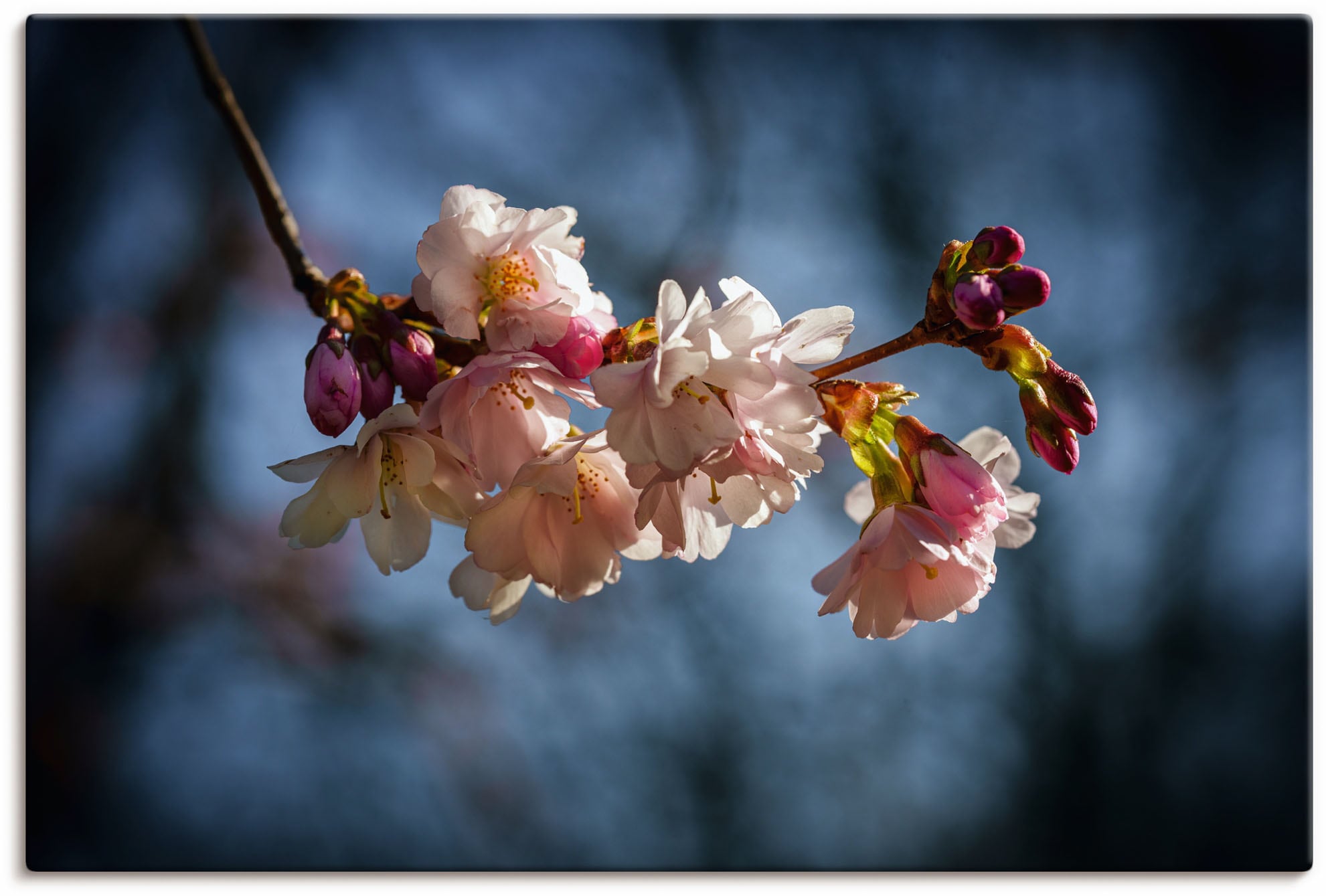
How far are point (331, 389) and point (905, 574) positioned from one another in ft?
1.24

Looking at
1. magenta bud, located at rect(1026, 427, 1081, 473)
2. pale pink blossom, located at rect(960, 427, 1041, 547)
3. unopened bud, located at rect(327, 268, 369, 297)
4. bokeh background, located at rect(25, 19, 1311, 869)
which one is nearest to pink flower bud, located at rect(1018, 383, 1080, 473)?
magenta bud, located at rect(1026, 427, 1081, 473)

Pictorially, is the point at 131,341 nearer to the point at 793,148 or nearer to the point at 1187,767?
the point at 793,148

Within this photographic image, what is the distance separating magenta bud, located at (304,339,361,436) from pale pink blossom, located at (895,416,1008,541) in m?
0.36

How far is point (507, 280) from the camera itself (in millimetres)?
570

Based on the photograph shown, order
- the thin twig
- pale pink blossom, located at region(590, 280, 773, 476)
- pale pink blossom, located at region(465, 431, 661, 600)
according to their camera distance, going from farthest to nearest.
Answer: the thin twig → pale pink blossom, located at region(465, 431, 661, 600) → pale pink blossom, located at region(590, 280, 773, 476)

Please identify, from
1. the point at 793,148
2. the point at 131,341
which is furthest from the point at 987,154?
the point at 131,341

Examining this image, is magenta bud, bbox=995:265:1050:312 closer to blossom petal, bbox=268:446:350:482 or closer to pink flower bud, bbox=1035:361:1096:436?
pink flower bud, bbox=1035:361:1096:436

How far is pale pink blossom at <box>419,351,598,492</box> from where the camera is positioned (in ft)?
1.74

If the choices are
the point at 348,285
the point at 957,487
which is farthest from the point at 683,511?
the point at 348,285

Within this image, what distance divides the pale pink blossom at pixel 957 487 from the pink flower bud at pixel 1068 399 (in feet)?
0.19

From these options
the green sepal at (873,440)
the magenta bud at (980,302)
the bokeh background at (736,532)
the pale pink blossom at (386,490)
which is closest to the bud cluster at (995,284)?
the magenta bud at (980,302)

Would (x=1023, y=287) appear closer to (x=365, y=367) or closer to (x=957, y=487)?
(x=957, y=487)

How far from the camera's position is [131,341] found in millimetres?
2025

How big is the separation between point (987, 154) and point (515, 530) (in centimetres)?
184
